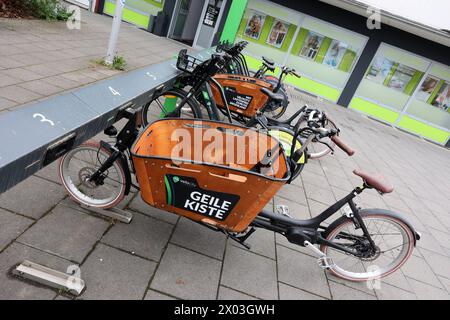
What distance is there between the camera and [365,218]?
9.43 feet

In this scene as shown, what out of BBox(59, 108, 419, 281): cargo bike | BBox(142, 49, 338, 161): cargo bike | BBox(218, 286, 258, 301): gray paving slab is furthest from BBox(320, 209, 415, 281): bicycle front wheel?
BBox(218, 286, 258, 301): gray paving slab

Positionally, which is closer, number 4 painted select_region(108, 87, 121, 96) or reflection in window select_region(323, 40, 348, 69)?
number 4 painted select_region(108, 87, 121, 96)

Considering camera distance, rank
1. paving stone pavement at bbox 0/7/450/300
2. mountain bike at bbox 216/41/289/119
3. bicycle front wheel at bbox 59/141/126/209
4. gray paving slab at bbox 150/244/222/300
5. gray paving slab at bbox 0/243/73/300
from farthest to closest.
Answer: mountain bike at bbox 216/41/289/119, bicycle front wheel at bbox 59/141/126/209, gray paving slab at bbox 150/244/222/300, paving stone pavement at bbox 0/7/450/300, gray paving slab at bbox 0/243/73/300

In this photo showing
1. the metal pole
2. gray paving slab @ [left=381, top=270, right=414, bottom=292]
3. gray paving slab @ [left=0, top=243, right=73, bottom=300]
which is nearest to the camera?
gray paving slab @ [left=0, top=243, right=73, bottom=300]

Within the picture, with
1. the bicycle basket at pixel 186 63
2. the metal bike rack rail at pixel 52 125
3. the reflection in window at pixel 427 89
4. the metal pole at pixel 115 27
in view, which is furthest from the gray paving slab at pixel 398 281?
the reflection in window at pixel 427 89

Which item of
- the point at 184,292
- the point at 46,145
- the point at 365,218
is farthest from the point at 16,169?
the point at 365,218

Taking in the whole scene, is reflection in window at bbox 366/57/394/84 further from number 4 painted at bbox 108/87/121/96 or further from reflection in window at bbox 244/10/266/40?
number 4 painted at bbox 108/87/121/96

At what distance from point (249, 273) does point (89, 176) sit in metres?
1.57

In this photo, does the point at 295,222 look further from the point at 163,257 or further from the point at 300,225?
the point at 163,257

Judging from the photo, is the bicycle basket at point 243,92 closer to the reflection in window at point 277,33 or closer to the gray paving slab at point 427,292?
the gray paving slab at point 427,292

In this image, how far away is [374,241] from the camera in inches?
116

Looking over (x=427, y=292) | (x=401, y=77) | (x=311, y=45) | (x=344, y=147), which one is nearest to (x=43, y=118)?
(x=344, y=147)

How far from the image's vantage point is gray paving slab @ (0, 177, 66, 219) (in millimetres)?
2630
